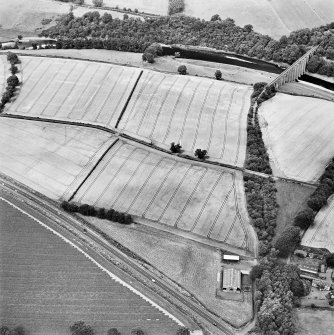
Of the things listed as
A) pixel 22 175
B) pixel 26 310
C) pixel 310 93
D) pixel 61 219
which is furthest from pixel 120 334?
pixel 310 93

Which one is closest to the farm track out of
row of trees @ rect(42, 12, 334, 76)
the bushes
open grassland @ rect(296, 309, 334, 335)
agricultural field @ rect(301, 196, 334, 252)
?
agricultural field @ rect(301, 196, 334, 252)

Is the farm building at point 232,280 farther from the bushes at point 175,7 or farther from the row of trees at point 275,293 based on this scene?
the bushes at point 175,7

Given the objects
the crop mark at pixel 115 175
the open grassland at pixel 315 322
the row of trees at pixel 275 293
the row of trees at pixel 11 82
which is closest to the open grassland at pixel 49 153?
the crop mark at pixel 115 175

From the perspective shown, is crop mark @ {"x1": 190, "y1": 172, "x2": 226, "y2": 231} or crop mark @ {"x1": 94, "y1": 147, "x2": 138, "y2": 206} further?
crop mark @ {"x1": 94, "y1": 147, "x2": 138, "y2": 206}

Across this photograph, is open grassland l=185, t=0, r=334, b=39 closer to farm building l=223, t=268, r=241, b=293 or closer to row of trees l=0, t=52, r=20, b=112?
row of trees l=0, t=52, r=20, b=112

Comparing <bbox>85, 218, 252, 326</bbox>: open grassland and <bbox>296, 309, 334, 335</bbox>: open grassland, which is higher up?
<bbox>85, 218, 252, 326</bbox>: open grassland

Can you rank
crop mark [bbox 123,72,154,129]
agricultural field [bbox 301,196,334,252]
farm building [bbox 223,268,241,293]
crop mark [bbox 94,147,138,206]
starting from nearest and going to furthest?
farm building [bbox 223,268,241,293] → agricultural field [bbox 301,196,334,252] → crop mark [bbox 94,147,138,206] → crop mark [bbox 123,72,154,129]

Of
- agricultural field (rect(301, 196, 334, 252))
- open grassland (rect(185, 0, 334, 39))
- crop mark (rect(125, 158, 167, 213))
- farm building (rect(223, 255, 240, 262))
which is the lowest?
farm building (rect(223, 255, 240, 262))
